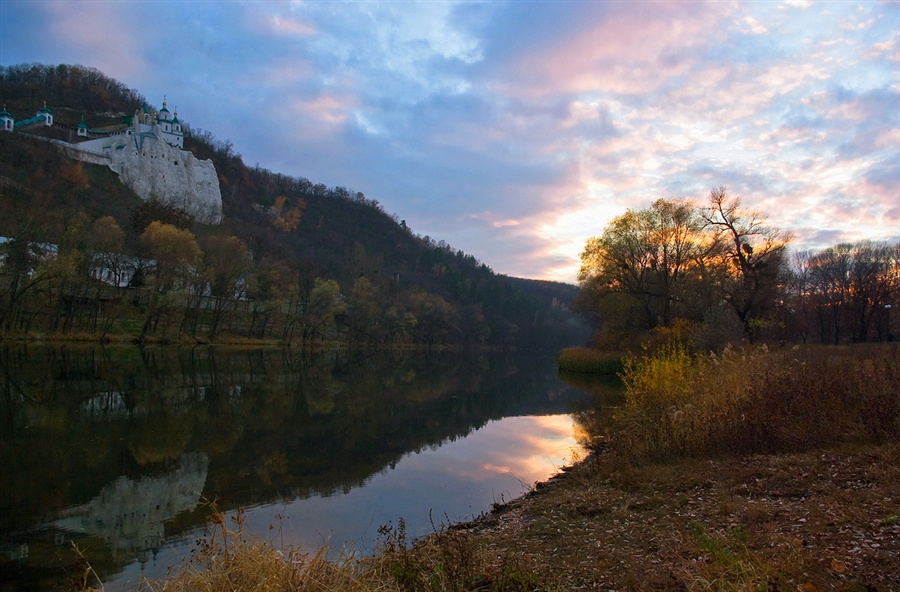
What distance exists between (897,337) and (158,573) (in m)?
70.7

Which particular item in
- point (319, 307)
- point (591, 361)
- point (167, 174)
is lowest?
point (591, 361)

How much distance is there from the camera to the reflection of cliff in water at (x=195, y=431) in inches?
379

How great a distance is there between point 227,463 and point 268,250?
8423 centimetres

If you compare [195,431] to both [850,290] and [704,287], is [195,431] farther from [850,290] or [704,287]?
[850,290]

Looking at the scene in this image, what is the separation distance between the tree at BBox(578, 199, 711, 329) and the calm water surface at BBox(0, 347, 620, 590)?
1948 cm

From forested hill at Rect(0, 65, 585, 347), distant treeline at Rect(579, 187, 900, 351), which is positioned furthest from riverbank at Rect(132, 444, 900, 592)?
forested hill at Rect(0, 65, 585, 347)

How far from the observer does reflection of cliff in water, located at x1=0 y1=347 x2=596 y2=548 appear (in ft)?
31.6

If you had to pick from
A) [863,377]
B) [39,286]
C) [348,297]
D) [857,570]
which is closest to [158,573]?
[857,570]

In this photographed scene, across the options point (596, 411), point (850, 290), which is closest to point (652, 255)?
point (596, 411)

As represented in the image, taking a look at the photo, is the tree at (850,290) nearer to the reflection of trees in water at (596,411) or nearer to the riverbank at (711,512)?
the reflection of trees in water at (596,411)

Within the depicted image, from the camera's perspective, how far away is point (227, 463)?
12.2 m

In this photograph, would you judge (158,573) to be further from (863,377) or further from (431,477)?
(863,377)

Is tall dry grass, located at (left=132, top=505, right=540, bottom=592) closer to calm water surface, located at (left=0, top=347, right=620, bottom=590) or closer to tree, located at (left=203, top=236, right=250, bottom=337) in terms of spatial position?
calm water surface, located at (left=0, top=347, right=620, bottom=590)

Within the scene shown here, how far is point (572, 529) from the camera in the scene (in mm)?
6988
